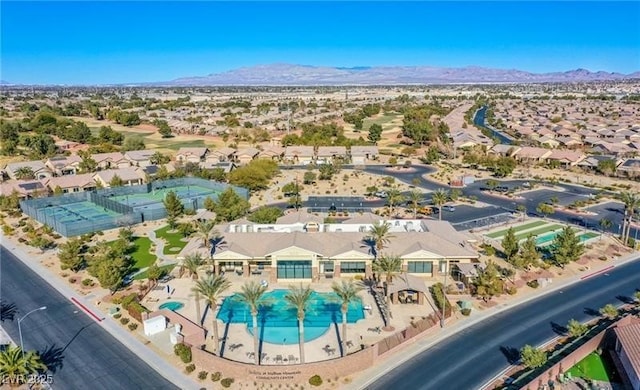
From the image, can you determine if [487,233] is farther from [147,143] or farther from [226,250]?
[147,143]

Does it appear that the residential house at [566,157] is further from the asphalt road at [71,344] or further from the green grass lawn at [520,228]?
the asphalt road at [71,344]

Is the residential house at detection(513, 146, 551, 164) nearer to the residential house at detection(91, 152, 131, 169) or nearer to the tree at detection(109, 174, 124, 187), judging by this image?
the tree at detection(109, 174, 124, 187)

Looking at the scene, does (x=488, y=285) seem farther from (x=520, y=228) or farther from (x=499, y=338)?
(x=520, y=228)

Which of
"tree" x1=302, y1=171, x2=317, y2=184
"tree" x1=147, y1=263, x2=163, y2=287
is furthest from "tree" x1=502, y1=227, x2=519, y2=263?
"tree" x1=302, y1=171, x2=317, y2=184

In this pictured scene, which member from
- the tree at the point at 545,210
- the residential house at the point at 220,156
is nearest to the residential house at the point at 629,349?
the tree at the point at 545,210

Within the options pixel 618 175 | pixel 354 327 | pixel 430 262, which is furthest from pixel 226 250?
→ pixel 618 175

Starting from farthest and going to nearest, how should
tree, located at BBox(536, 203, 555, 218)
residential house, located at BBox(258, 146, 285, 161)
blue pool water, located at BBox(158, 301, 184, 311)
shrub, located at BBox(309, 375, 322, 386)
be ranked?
residential house, located at BBox(258, 146, 285, 161) < tree, located at BBox(536, 203, 555, 218) < blue pool water, located at BBox(158, 301, 184, 311) < shrub, located at BBox(309, 375, 322, 386)
